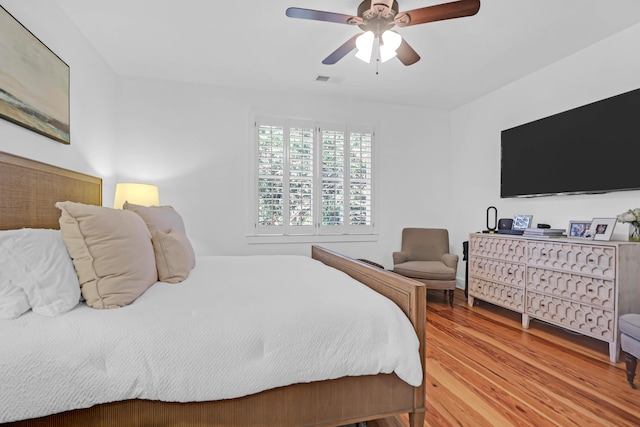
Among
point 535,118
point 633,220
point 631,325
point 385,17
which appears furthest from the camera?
point 535,118

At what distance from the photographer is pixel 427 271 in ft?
12.3

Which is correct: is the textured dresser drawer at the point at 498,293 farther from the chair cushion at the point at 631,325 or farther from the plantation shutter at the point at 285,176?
the plantation shutter at the point at 285,176

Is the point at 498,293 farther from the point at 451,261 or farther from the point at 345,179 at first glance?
the point at 345,179

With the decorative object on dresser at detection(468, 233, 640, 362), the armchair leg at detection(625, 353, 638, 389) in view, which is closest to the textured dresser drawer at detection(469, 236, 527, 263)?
the decorative object on dresser at detection(468, 233, 640, 362)

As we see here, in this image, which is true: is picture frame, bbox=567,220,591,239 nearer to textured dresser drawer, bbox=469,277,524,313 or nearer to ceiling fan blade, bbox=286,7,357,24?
textured dresser drawer, bbox=469,277,524,313

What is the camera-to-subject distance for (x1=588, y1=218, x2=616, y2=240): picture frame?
8.58 ft

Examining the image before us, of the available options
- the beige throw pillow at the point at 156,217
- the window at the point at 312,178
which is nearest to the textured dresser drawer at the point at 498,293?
the window at the point at 312,178

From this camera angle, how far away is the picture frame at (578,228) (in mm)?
2867

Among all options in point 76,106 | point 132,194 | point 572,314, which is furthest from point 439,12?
point 132,194

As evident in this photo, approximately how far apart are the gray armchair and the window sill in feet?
1.56

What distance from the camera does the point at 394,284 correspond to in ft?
5.22

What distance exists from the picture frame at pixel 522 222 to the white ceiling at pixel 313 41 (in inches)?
60.5

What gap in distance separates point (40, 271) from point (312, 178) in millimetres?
3195

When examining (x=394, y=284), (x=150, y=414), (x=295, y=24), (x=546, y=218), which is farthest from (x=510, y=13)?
(x=150, y=414)
